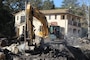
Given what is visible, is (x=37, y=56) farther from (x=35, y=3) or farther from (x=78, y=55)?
(x=35, y=3)

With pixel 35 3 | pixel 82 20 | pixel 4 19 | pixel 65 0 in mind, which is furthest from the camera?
Answer: pixel 65 0

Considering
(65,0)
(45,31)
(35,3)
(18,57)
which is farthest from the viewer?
(65,0)

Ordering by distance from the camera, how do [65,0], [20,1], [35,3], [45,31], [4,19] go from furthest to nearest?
1. [65,0]
2. [35,3]
3. [20,1]
4. [4,19]
5. [45,31]

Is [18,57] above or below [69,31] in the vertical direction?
above

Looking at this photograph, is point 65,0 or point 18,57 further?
point 65,0

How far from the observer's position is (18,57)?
74.5 feet

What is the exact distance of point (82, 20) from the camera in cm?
8712

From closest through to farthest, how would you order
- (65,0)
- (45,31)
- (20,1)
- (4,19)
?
(45,31), (4,19), (20,1), (65,0)

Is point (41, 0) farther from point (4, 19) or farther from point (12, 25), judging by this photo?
point (4, 19)

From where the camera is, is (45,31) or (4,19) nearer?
(45,31)

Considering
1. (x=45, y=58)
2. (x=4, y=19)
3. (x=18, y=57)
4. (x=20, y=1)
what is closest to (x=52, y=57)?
(x=45, y=58)

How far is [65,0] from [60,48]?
108m

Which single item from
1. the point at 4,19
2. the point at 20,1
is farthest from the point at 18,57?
the point at 20,1

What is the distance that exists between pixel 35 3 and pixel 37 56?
8573cm
